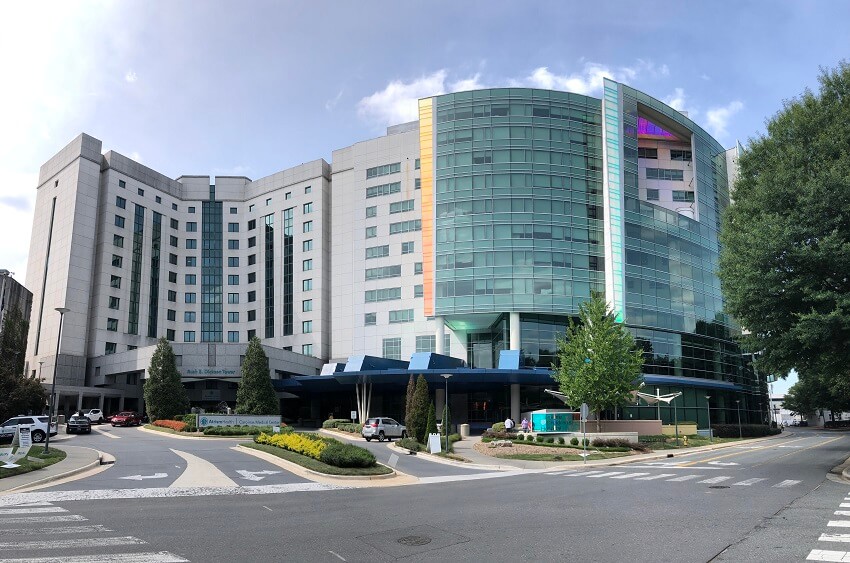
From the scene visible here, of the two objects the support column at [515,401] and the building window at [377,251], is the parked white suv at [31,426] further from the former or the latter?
the building window at [377,251]

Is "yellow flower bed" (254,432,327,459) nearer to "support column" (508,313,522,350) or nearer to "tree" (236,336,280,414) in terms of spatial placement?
"tree" (236,336,280,414)

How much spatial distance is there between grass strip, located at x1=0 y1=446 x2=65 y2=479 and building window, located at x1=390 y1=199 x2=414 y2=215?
51.3m

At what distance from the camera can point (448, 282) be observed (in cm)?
6569

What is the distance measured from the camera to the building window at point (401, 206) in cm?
7619

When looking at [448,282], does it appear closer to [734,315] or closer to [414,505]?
[734,315]

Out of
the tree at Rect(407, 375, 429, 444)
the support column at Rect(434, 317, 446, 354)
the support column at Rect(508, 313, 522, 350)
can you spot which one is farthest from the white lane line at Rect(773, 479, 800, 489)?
the support column at Rect(434, 317, 446, 354)

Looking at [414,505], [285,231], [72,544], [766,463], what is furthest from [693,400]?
[72,544]

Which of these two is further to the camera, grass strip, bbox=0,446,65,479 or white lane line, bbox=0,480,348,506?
grass strip, bbox=0,446,65,479

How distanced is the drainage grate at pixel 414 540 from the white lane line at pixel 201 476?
963 centimetres

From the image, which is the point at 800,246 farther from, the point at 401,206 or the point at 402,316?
the point at 401,206

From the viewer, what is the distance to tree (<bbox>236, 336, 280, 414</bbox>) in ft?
208

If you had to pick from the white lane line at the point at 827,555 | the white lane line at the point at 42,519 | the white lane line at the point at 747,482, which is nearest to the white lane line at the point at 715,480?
the white lane line at the point at 747,482

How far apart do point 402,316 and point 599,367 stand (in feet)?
109

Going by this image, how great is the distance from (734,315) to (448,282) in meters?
39.5
